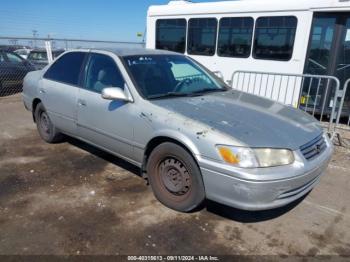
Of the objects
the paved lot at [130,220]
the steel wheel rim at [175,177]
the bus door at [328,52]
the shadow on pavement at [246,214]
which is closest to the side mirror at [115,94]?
the steel wheel rim at [175,177]

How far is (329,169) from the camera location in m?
4.81

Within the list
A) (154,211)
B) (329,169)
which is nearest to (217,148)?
(154,211)

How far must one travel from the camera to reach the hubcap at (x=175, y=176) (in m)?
3.29

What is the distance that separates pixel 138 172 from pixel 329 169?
2.85 meters

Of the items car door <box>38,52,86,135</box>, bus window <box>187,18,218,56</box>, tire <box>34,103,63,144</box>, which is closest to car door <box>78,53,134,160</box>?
car door <box>38,52,86,135</box>

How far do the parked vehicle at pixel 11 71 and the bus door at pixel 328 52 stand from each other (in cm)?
886

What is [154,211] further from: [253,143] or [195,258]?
[253,143]

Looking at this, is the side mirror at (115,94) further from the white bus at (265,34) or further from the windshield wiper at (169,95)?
the white bus at (265,34)

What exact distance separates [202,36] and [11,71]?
6.35 m

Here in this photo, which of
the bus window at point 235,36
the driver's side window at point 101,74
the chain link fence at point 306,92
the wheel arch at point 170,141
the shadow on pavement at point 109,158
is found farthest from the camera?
the bus window at point 235,36

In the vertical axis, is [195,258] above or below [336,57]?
below

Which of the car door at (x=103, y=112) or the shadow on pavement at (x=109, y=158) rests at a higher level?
the car door at (x=103, y=112)

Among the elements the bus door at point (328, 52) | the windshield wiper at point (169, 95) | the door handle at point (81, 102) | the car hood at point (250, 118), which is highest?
the bus door at point (328, 52)

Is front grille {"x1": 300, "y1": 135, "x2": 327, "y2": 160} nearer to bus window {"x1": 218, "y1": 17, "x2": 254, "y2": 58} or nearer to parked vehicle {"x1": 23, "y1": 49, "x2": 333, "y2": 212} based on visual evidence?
parked vehicle {"x1": 23, "y1": 49, "x2": 333, "y2": 212}
